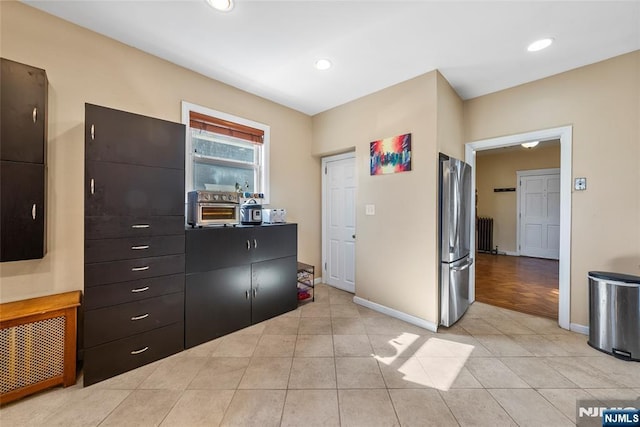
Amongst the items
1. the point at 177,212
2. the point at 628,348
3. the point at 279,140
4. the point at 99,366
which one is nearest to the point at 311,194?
the point at 279,140

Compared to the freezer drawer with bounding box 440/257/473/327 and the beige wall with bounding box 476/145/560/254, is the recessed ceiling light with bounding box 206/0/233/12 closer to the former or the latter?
the freezer drawer with bounding box 440/257/473/327

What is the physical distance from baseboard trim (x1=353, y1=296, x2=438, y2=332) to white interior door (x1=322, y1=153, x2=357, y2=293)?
18.3 inches

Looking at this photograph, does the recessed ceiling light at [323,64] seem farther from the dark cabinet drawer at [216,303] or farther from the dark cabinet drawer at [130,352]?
the dark cabinet drawer at [130,352]

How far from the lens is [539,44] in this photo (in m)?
2.26

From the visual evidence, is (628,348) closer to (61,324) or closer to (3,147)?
(61,324)

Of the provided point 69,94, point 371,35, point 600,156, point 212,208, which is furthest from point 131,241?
point 600,156

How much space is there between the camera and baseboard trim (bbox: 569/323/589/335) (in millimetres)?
2542

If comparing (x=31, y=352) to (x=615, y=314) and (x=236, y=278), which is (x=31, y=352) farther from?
(x=615, y=314)

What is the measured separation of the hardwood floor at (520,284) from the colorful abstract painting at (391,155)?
2.39 meters

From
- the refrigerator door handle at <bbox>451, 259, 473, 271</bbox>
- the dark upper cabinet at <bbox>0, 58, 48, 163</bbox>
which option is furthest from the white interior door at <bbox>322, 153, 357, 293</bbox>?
the dark upper cabinet at <bbox>0, 58, 48, 163</bbox>

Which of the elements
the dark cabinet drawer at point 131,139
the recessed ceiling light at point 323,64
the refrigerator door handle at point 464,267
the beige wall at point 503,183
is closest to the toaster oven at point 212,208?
the dark cabinet drawer at point 131,139

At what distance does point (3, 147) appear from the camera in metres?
1.68

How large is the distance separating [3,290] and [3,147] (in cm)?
106

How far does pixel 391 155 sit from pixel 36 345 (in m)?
3.61
